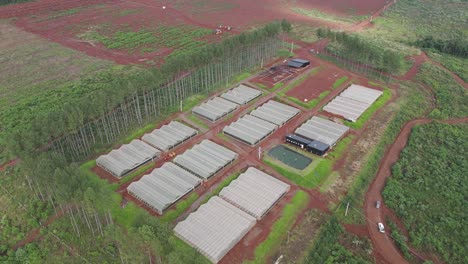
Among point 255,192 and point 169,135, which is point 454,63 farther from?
point 169,135

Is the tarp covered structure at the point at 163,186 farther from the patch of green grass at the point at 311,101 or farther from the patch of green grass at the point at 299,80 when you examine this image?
the patch of green grass at the point at 299,80

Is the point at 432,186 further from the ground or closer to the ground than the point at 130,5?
closer to the ground

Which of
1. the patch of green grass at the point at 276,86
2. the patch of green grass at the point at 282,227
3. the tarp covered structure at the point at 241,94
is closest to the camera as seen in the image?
the patch of green grass at the point at 282,227

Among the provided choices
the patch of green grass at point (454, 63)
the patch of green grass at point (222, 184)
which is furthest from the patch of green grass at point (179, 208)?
the patch of green grass at point (454, 63)

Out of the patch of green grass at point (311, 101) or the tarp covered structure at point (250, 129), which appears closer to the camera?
the tarp covered structure at point (250, 129)

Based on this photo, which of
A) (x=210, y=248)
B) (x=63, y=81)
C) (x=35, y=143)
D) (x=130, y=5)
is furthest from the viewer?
(x=130, y=5)

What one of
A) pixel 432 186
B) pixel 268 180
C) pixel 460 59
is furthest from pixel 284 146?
pixel 460 59

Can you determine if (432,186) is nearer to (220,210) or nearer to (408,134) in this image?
(408,134)
